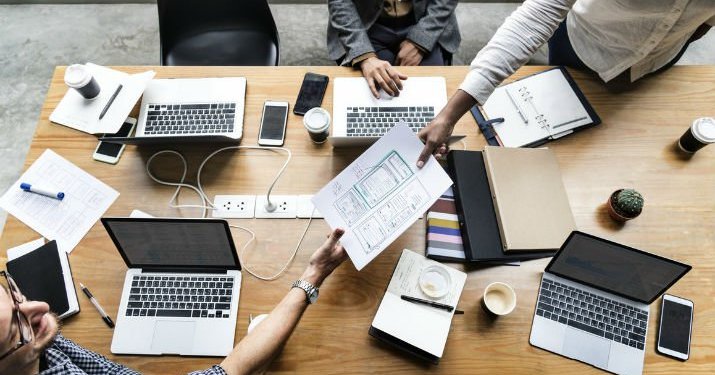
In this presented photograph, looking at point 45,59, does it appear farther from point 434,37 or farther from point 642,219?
point 642,219

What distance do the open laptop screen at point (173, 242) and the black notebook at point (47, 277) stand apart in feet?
0.56

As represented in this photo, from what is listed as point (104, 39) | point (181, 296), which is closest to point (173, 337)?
point (181, 296)

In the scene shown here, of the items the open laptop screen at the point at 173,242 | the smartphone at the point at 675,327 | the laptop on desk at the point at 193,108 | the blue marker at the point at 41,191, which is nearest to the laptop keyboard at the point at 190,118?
the laptop on desk at the point at 193,108

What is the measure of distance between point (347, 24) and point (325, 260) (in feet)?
3.11

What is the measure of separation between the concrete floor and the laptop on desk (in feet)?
4.05

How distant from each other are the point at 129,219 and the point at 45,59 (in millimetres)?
2248

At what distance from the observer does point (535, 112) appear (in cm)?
142

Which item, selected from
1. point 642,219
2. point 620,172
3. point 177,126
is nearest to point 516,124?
point 620,172

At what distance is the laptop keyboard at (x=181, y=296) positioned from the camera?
116cm

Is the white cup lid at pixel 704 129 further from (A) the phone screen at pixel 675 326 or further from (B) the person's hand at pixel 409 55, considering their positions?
(B) the person's hand at pixel 409 55

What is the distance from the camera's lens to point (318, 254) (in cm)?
116

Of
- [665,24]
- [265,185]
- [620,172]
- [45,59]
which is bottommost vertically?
[45,59]

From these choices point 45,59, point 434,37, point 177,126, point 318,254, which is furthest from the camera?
point 45,59

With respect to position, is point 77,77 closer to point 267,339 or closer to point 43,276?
point 43,276
